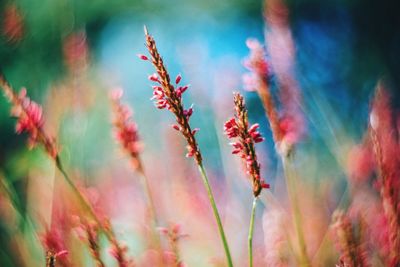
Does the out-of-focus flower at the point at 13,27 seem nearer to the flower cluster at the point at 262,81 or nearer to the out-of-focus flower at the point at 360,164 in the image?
the flower cluster at the point at 262,81

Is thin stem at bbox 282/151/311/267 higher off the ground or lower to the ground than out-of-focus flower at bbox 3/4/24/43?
lower

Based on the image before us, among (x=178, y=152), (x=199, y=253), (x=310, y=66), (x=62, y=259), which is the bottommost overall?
(x=62, y=259)

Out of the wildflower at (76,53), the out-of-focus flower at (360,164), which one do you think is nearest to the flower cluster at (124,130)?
the wildflower at (76,53)

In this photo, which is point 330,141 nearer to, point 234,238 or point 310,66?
point 234,238

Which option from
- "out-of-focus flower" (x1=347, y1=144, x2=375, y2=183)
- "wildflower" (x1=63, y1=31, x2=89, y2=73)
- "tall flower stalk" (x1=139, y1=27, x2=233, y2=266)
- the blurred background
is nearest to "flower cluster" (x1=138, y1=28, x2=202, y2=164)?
"tall flower stalk" (x1=139, y1=27, x2=233, y2=266)

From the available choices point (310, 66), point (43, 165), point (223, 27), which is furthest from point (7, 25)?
point (223, 27)

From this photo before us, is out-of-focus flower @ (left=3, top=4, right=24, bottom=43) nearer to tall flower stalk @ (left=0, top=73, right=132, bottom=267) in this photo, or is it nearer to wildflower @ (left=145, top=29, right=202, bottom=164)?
tall flower stalk @ (left=0, top=73, right=132, bottom=267)
